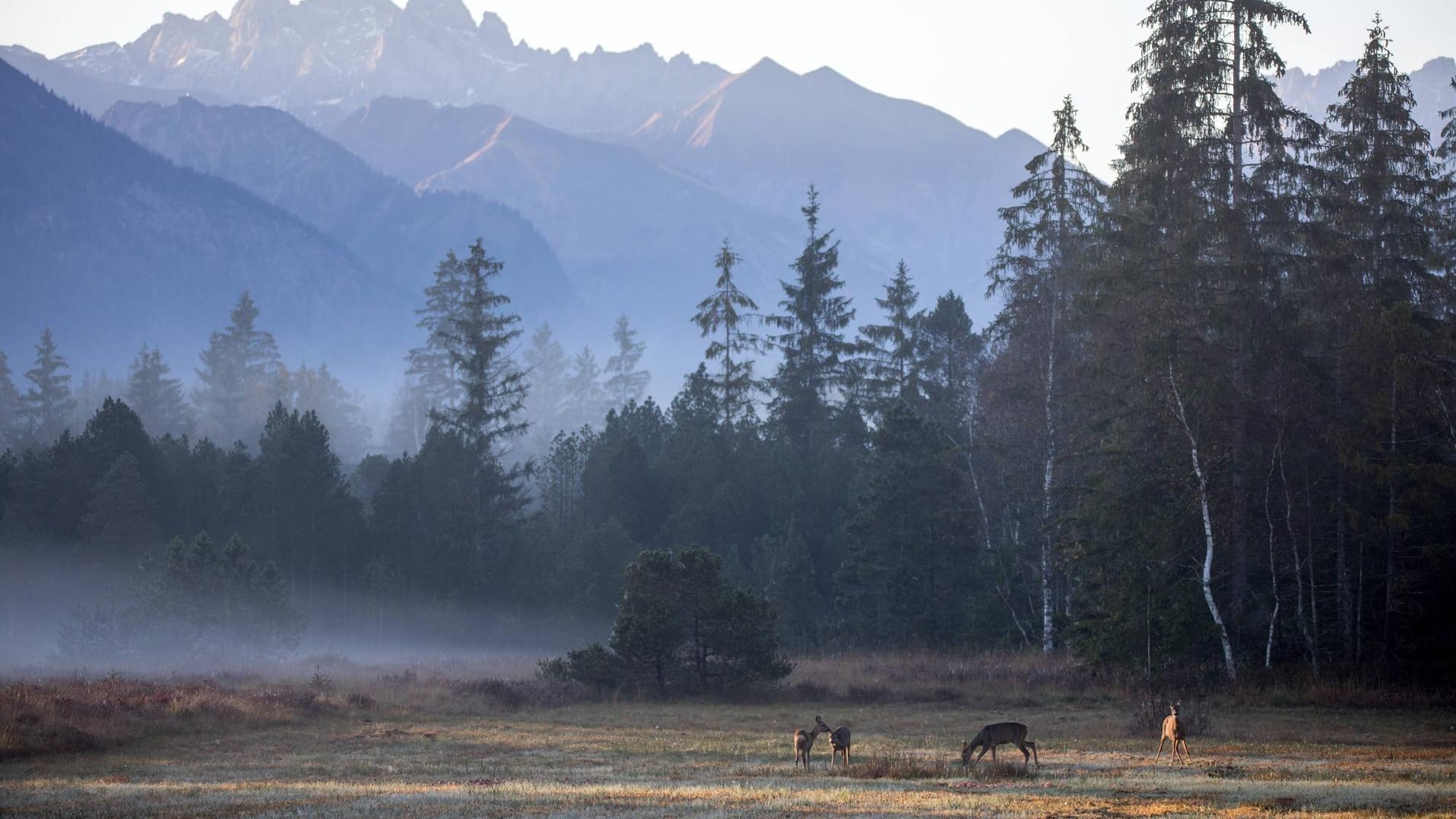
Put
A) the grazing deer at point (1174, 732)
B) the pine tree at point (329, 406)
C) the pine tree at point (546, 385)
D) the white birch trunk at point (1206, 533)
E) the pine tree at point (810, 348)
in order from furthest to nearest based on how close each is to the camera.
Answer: the pine tree at point (546, 385), the pine tree at point (329, 406), the pine tree at point (810, 348), the white birch trunk at point (1206, 533), the grazing deer at point (1174, 732)

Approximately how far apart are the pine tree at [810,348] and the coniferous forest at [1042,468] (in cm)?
21

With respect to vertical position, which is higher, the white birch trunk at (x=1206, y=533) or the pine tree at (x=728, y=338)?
the pine tree at (x=728, y=338)

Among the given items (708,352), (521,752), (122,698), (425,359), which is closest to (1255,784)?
(521,752)

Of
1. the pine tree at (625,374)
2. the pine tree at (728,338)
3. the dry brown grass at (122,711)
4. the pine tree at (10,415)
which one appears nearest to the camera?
the dry brown grass at (122,711)

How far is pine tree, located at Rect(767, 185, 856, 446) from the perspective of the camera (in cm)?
6788

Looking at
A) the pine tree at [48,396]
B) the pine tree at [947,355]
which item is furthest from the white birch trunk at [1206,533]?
the pine tree at [48,396]

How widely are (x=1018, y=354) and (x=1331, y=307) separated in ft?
43.9

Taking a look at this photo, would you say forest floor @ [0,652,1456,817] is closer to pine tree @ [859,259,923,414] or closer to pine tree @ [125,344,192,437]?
pine tree @ [859,259,923,414]

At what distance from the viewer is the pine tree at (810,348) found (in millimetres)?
67875

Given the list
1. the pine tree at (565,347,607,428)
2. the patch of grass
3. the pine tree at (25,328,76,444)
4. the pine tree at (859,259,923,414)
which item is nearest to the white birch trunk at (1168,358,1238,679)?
the patch of grass

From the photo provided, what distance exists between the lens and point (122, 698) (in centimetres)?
2789

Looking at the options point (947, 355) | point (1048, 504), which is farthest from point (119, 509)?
point (947, 355)

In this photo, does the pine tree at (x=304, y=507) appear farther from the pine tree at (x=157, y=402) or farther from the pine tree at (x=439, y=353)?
the pine tree at (x=157, y=402)

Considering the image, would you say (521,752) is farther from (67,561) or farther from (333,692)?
(67,561)
